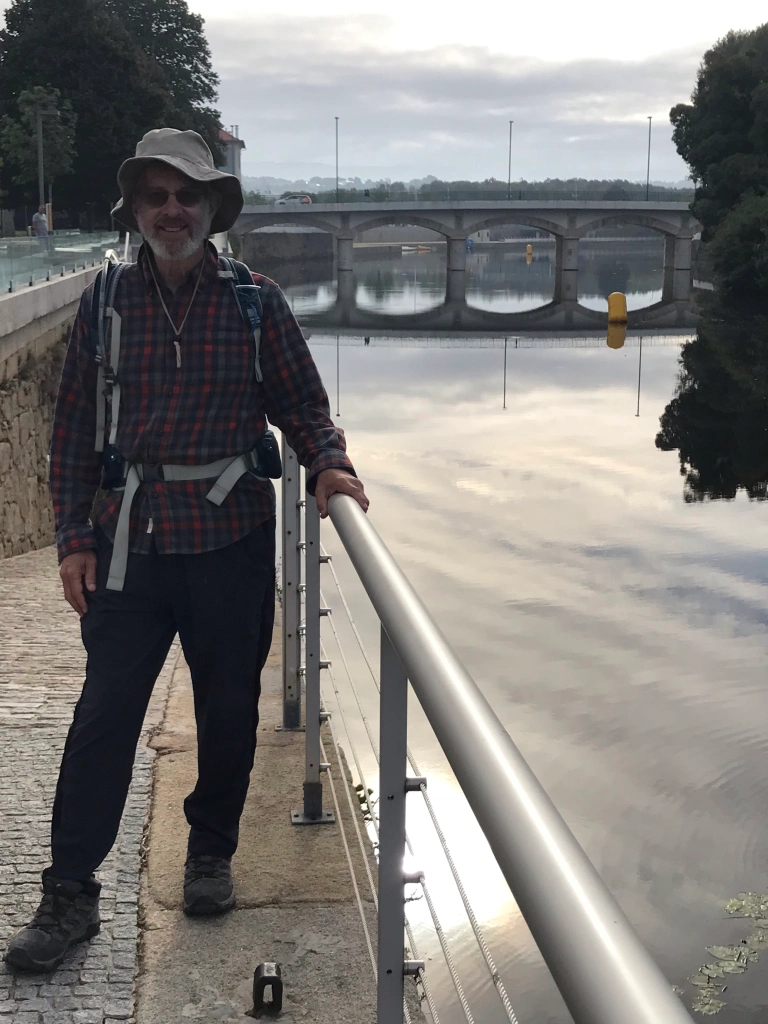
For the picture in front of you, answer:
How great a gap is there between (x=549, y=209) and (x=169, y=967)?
69310 millimetres

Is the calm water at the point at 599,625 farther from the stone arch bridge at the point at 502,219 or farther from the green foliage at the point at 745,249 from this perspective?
the stone arch bridge at the point at 502,219

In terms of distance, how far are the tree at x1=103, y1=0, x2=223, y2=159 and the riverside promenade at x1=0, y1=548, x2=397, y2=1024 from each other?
59.3 metres

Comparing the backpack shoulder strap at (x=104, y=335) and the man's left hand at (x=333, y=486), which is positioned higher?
the backpack shoulder strap at (x=104, y=335)

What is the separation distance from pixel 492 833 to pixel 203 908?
6.28ft

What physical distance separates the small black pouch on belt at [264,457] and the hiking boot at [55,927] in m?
0.89

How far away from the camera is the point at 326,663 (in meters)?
3.27

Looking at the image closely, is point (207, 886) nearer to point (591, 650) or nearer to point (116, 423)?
point (116, 423)

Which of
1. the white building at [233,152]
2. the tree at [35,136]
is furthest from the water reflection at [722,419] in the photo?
the white building at [233,152]

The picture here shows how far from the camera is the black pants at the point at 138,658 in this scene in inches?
101

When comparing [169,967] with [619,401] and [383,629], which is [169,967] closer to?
[383,629]

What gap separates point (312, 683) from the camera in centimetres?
315

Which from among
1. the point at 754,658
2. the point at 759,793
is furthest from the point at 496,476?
the point at 759,793

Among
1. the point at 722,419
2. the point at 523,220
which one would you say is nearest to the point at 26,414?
the point at 722,419

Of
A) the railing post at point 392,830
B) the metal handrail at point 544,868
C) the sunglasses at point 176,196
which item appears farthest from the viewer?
the sunglasses at point 176,196
